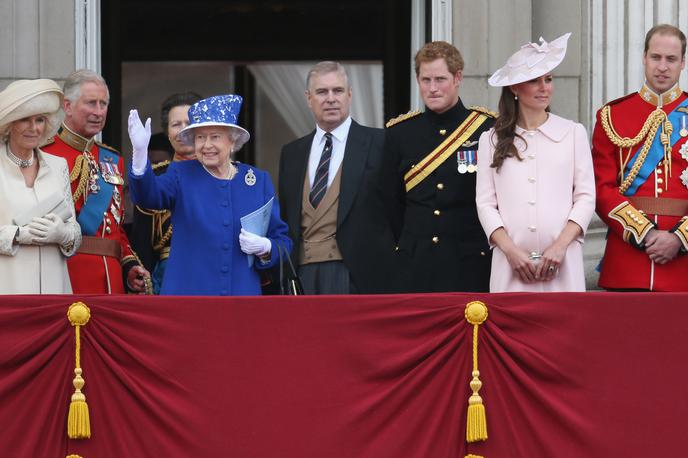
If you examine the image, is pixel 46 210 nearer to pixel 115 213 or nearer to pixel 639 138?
pixel 115 213

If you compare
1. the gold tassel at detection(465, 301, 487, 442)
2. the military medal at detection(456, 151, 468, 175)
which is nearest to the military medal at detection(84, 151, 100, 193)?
the military medal at detection(456, 151, 468, 175)

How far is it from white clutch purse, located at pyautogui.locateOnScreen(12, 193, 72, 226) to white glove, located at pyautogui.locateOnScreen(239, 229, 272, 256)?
0.76 metres

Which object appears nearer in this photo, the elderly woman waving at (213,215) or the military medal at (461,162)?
the elderly woman waving at (213,215)

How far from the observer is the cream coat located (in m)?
7.02

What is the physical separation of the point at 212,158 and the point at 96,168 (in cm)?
86

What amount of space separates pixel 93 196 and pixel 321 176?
1080mm

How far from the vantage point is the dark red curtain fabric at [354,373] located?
662cm

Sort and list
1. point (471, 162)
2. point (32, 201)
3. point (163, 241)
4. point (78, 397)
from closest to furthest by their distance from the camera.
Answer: point (78, 397)
point (32, 201)
point (471, 162)
point (163, 241)

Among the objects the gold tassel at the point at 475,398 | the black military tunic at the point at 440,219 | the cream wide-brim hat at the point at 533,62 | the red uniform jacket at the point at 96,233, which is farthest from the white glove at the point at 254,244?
the cream wide-brim hat at the point at 533,62

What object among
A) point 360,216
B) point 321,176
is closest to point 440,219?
Result: point 360,216

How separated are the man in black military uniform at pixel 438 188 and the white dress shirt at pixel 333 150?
0.79 ft

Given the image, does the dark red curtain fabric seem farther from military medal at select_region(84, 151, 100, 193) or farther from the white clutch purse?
military medal at select_region(84, 151, 100, 193)

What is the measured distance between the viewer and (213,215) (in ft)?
24.0

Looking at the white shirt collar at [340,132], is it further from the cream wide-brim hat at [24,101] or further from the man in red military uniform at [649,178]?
the cream wide-brim hat at [24,101]
